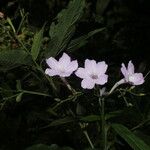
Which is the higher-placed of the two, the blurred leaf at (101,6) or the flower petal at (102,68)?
the flower petal at (102,68)

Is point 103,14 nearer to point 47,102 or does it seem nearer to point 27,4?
point 27,4

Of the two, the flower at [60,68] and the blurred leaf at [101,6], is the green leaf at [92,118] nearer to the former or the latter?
the flower at [60,68]

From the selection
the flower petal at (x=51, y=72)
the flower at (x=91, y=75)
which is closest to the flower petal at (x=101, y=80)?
the flower at (x=91, y=75)

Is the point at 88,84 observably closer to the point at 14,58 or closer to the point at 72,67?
the point at 72,67

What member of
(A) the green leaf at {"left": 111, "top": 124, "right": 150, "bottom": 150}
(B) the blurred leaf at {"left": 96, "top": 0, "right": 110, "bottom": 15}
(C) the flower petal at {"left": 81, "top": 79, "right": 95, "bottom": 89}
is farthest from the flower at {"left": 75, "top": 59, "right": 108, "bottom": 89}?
(B) the blurred leaf at {"left": 96, "top": 0, "right": 110, "bottom": 15}

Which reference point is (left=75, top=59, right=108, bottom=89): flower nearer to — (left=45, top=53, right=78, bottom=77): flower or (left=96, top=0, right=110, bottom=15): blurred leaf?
(left=45, top=53, right=78, bottom=77): flower

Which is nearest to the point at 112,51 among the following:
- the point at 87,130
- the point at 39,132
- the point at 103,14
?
the point at 103,14
